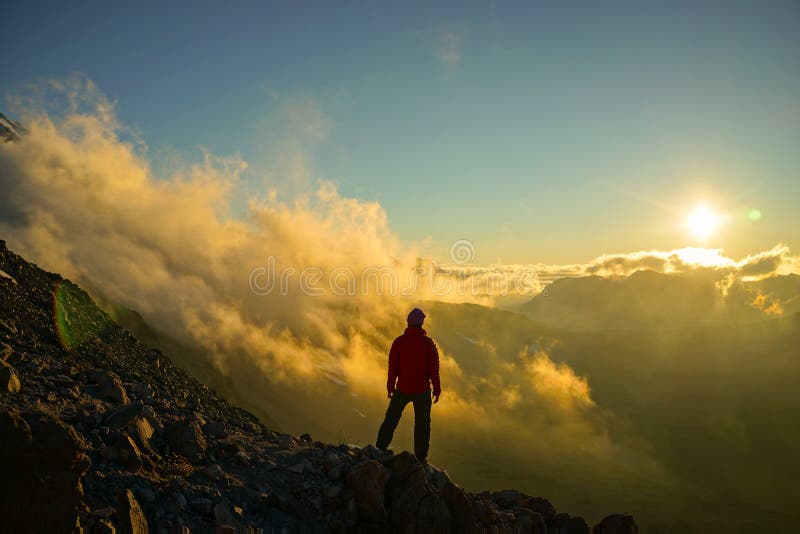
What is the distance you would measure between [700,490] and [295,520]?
329ft

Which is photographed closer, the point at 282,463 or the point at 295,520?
the point at 295,520

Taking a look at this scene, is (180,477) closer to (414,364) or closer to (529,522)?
(414,364)

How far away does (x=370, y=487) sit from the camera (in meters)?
8.95

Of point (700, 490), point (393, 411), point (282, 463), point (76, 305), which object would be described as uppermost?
point (700, 490)

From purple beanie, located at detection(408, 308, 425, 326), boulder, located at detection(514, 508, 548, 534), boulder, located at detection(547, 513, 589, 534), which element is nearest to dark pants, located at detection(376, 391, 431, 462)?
purple beanie, located at detection(408, 308, 425, 326)

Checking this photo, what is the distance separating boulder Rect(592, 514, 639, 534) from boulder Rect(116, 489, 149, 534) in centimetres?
998

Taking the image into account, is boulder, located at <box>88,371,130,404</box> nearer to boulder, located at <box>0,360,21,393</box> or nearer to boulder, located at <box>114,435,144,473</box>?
boulder, located at <box>0,360,21,393</box>

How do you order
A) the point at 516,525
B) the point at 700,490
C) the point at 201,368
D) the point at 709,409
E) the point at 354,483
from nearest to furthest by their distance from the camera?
the point at 354,483
the point at 516,525
the point at 201,368
the point at 700,490
the point at 709,409

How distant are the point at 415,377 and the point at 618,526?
594 cm

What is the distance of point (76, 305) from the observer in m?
19.7

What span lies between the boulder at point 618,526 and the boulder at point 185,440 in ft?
30.5

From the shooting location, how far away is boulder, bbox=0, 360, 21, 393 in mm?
7961

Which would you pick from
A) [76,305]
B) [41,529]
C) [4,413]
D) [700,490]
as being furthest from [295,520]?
[700,490]

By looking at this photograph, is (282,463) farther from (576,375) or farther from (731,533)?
(576,375)
